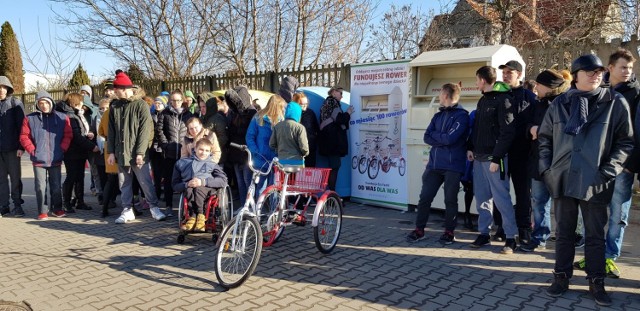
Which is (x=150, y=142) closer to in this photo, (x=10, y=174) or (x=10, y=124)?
(x=10, y=124)

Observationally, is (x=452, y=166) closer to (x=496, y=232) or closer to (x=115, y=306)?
(x=496, y=232)

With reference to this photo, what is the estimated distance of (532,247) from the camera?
5.43 meters

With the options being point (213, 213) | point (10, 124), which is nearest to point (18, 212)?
point (10, 124)

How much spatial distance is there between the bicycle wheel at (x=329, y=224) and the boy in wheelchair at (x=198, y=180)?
138cm

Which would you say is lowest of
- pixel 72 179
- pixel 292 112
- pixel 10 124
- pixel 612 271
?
pixel 612 271

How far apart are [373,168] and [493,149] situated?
2.83 m

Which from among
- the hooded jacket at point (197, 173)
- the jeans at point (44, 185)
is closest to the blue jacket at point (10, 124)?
the jeans at point (44, 185)

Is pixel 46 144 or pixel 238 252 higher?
pixel 46 144

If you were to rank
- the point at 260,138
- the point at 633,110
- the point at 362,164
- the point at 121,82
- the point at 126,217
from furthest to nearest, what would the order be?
1. the point at 362,164
2. the point at 126,217
3. the point at 121,82
4. the point at 260,138
5. the point at 633,110

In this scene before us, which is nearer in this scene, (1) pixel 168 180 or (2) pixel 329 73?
(1) pixel 168 180

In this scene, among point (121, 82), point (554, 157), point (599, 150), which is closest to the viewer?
point (599, 150)

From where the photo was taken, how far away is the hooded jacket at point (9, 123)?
7227 millimetres

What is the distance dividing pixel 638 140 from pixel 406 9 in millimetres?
13653

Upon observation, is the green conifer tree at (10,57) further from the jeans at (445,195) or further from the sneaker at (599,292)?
the sneaker at (599,292)
